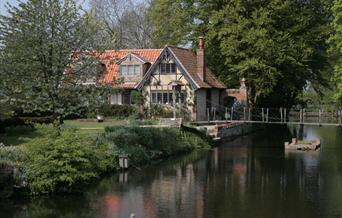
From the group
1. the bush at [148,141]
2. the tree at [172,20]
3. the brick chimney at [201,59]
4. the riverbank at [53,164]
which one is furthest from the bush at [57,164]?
the tree at [172,20]

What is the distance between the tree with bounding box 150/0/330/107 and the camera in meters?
49.1

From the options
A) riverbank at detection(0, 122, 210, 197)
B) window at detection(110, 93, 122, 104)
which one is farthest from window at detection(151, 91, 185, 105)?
riverbank at detection(0, 122, 210, 197)

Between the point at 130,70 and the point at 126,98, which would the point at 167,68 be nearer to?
the point at 130,70

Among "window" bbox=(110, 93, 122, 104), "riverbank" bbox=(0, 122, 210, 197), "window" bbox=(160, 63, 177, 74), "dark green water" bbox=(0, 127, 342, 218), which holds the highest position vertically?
"window" bbox=(160, 63, 177, 74)

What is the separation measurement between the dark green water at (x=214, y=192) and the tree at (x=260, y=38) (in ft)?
50.9

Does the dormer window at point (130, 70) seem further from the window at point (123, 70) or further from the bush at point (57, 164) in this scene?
the bush at point (57, 164)

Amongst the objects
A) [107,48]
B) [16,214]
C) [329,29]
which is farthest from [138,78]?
[16,214]

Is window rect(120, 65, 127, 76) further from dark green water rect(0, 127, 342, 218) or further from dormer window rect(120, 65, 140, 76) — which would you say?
dark green water rect(0, 127, 342, 218)

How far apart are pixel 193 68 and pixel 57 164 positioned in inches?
1160

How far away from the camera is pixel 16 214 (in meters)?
19.0

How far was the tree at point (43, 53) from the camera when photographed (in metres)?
25.5

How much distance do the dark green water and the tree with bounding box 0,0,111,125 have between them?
4697 millimetres

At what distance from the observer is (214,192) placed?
23.4 meters

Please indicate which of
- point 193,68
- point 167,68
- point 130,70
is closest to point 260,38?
point 193,68
